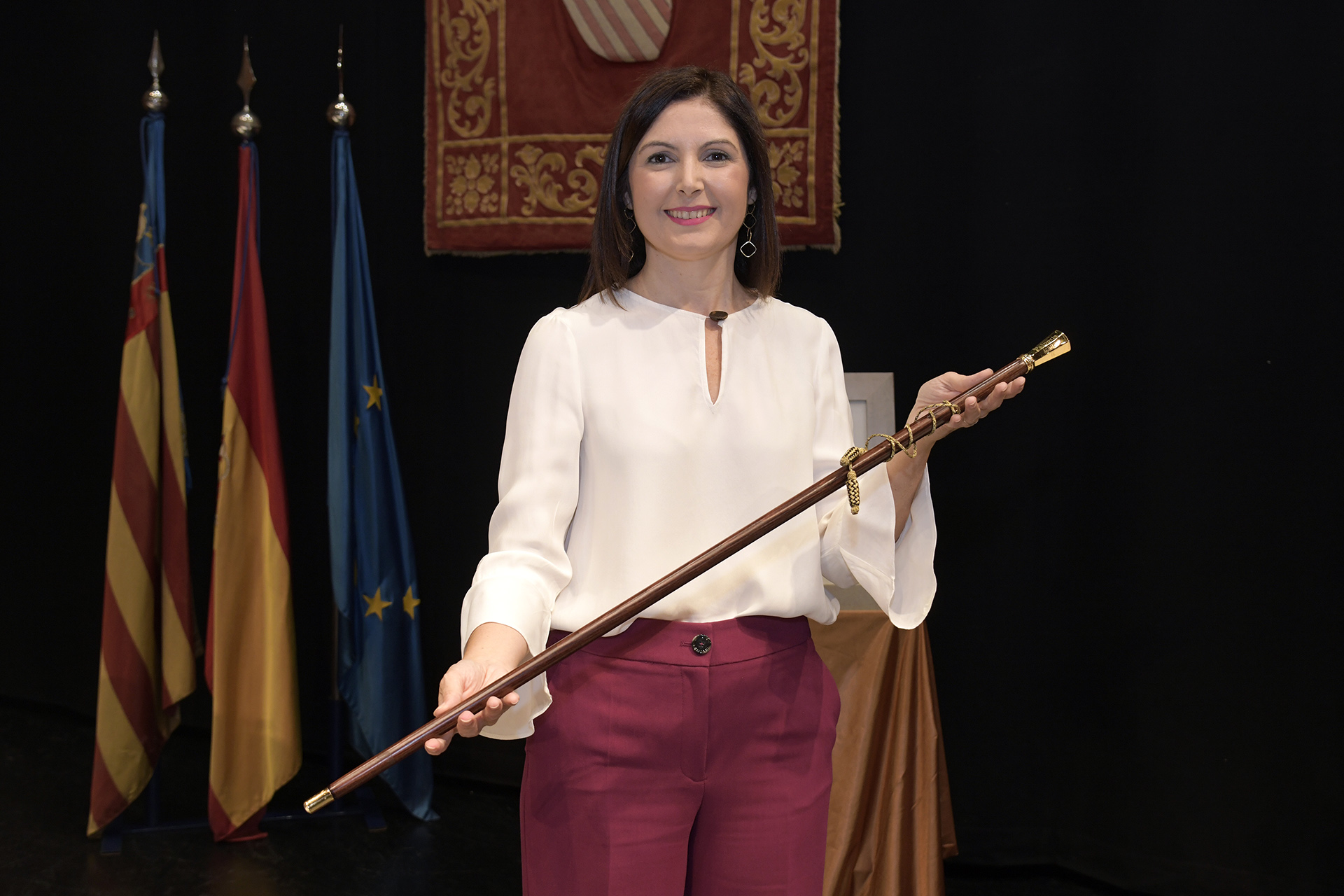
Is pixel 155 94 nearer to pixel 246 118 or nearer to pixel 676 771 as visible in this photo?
pixel 246 118

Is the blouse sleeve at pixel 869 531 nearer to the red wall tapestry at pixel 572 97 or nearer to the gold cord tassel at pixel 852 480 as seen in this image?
the gold cord tassel at pixel 852 480

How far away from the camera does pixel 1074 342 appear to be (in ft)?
9.02

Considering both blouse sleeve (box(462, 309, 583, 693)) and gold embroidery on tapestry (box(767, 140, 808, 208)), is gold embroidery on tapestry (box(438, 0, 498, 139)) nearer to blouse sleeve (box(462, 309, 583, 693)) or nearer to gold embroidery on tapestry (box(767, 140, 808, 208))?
gold embroidery on tapestry (box(767, 140, 808, 208))

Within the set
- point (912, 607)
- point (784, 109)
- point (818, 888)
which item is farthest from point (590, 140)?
point (818, 888)

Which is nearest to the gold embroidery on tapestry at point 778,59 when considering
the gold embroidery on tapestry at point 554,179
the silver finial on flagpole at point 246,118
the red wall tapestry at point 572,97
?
the red wall tapestry at point 572,97

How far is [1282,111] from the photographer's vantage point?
2.50 meters

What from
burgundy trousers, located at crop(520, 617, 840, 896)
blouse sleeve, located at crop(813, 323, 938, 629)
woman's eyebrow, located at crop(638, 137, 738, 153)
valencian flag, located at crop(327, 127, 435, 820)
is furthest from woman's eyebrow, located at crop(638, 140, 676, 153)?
valencian flag, located at crop(327, 127, 435, 820)

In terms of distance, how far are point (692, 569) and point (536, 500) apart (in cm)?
19

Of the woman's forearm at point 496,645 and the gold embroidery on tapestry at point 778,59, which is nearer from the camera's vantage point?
the woman's forearm at point 496,645

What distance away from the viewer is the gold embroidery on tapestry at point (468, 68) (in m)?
3.11

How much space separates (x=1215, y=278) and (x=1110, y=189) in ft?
1.06

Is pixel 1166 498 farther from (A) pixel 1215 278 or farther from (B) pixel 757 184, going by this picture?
(B) pixel 757 184

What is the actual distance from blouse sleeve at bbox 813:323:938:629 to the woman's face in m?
0.20

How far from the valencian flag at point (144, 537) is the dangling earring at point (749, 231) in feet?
6.66
